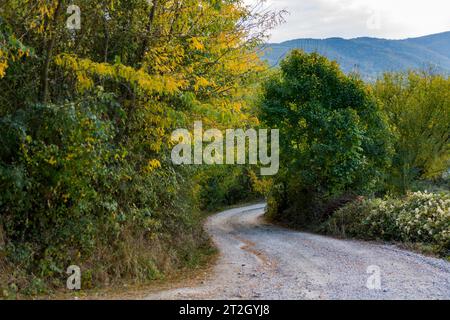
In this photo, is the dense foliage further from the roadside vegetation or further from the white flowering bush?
the roadside vegetation

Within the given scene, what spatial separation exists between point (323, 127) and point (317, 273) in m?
11.7

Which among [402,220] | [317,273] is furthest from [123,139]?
[402,220]

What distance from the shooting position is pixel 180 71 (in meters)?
12.5

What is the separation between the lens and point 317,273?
438 inches

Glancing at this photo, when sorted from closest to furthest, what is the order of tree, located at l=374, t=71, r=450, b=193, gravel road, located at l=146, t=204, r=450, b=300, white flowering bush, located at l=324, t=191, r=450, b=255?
gravel road, located at l=146, t=204, r=450, b=300, white flowering bush, located at l=324, t=191, r=450, b=255, tree, located at l=374, t=71, r=450, b=193

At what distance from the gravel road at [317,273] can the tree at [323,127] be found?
518cm

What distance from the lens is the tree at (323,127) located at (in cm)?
2153

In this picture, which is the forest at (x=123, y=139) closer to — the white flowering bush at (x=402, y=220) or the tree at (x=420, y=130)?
the white flowering bush at (x=402, y=220)

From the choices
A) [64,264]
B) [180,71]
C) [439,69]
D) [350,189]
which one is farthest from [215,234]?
[439,69]

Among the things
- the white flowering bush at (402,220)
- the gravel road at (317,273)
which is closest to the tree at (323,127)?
the white flowering bush at (402,220)

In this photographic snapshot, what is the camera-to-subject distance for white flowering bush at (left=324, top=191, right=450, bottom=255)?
1488cm

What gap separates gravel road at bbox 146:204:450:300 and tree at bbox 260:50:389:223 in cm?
518

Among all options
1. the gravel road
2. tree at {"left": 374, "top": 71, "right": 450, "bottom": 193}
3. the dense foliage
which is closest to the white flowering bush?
the gravel road
